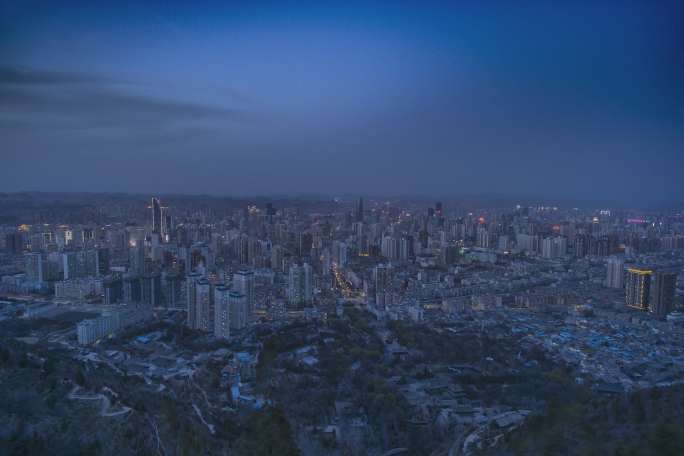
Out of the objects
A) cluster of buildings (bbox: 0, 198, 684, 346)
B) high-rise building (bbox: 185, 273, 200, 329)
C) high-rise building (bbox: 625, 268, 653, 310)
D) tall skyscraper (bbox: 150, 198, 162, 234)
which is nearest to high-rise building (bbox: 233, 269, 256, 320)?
cluster of buildings (bbox: 0, 198, 684, 346)

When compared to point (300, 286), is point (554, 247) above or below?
above

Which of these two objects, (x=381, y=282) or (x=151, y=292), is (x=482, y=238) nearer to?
(x=381, y=282)

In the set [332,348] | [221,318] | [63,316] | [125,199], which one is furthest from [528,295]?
[125,199]

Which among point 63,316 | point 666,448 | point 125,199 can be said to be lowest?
point 63,316

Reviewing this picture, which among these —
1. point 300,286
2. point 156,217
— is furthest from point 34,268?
point 300,286

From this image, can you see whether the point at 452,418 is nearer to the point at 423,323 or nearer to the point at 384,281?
the point at 423,323


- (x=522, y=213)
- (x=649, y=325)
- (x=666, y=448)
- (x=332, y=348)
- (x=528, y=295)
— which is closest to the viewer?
(x=666, y=448)
